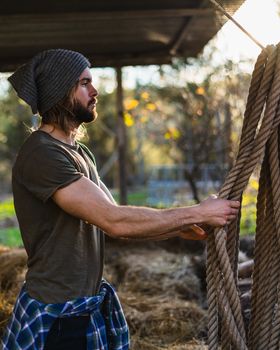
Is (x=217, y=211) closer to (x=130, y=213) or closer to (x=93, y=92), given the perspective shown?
(x=130, y=213)

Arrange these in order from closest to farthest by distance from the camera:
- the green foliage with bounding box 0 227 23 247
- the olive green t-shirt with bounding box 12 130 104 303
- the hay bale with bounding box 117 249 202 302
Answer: the olive green t-shirt with bounding box 12 130 104 303, the hay bale with bounding box 117 249 202 302, the green foliage with bounding box 0 227 23 247

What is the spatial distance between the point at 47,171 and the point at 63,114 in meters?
0.29

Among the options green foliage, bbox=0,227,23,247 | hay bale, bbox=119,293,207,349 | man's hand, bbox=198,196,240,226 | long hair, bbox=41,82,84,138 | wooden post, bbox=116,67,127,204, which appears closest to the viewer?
man's hand, bbox=198,196,240,226

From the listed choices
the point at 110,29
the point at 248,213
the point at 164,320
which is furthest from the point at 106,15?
the point at 248,213

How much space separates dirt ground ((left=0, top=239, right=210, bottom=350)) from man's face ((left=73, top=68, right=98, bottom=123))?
5.74 ft

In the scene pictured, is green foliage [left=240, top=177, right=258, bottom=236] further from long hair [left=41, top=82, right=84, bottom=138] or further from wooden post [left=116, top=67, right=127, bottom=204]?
long hair [left=41, top=82, right=84, bottom=138]

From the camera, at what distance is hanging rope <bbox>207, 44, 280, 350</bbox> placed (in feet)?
7.05

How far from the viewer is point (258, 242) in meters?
2.29

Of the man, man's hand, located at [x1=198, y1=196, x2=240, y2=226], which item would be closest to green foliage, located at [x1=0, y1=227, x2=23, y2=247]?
the man

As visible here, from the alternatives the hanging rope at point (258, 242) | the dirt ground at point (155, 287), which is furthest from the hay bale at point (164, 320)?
the hanging rope at point (258, 242)

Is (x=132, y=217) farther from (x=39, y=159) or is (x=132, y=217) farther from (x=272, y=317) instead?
(x=272, y=317)

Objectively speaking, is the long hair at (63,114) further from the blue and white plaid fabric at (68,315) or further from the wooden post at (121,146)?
the wooden post at (121,146)

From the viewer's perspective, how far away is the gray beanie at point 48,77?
2318 millimetres

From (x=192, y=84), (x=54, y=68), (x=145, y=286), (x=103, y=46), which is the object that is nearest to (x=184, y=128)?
(x=192, y=84)
